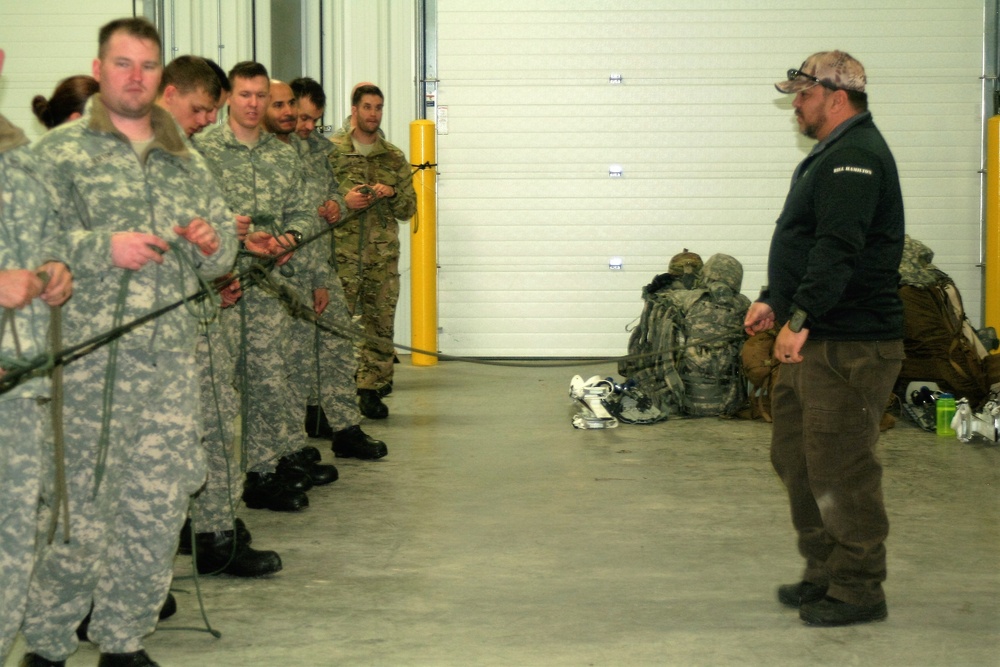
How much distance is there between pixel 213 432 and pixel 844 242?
7.73 feet

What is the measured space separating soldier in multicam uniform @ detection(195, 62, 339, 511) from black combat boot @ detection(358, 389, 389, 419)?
2471mm

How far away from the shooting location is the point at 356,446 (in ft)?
21.4

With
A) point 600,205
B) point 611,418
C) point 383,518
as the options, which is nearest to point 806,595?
point 383,518

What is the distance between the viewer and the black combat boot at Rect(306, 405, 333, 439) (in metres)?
7.09

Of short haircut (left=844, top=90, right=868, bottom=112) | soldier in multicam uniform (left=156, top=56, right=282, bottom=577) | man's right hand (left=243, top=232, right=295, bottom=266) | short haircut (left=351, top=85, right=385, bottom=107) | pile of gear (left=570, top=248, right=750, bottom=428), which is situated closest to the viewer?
short haircut (left=844, top=90, right=868, bottom=112)

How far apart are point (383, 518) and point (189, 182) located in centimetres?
226

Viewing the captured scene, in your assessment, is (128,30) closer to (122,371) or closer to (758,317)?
(122,371)

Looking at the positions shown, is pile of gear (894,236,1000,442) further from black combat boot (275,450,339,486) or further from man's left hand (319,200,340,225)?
black combat boot (275,450,339,486)

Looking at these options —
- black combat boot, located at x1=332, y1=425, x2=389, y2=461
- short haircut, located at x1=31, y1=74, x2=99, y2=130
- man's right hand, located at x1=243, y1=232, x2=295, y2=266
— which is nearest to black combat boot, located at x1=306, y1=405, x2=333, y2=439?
black combat boot, located at x1=332, y1=425, x2=389, y2=461

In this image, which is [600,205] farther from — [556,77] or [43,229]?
[43,229]

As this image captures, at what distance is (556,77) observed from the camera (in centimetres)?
1077

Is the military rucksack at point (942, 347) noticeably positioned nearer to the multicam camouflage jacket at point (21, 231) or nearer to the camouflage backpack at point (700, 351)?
the camouflage backpack at point (700, 351)

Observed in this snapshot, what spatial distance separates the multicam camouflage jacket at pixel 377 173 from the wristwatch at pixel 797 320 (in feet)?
13.2

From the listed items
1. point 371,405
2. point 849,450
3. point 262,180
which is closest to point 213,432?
point 262,180
